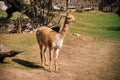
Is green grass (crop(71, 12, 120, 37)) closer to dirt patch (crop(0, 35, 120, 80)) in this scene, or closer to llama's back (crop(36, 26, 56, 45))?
dirt patch (crop(0, 35, 120, 80))

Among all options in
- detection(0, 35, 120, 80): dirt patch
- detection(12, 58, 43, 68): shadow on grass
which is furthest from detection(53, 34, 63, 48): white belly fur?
detection(12, 58, 43, 68): shadow on grass

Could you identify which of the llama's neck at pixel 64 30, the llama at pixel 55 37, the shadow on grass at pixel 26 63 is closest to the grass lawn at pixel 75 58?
the shadow on grass at pixel 26 63

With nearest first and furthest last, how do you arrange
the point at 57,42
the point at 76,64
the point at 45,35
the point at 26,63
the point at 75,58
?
the point at 57,42 < the point at 45,35 < the point at 26,63 < the point at 76,64 < the point at 75,58

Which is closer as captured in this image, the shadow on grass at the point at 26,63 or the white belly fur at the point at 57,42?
the white belly fur at the point at 57,42

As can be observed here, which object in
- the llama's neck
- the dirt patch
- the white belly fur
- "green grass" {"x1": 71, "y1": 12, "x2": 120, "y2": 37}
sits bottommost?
"green grass" {"x1": 71, "y1": 12, "x2": 120, "y2": 37}

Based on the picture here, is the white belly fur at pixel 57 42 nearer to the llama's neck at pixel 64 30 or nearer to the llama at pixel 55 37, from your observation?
the llama at pixel 55 37

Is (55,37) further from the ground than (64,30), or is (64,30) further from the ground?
(64,30)

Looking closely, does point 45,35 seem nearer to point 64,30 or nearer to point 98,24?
point 64,30

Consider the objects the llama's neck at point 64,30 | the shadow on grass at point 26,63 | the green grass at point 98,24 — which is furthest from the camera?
the green grass at point 98,24

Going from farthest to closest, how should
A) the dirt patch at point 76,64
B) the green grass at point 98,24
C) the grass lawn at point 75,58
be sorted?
the green grass at point 98,24
the grass lawn at point 75,58
the dirt patch at point 76,64

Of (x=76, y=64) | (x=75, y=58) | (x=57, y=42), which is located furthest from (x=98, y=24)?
(x=57, y=42)

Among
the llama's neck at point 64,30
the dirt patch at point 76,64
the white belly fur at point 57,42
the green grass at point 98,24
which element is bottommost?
the green grass at point 98,24

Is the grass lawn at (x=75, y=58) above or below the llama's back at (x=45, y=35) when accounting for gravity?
below

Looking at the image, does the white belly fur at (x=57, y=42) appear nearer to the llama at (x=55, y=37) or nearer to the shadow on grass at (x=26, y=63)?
the llama at (x=55, y=37)
